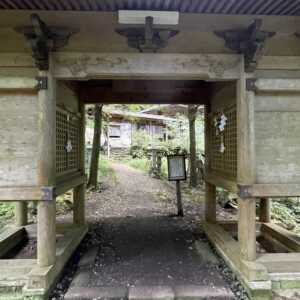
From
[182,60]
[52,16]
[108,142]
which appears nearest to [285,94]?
[182,60]

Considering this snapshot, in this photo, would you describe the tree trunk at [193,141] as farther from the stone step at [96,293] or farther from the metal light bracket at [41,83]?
the stone step at [96,293]

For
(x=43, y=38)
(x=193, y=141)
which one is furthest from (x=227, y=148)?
(x=193, y=141)

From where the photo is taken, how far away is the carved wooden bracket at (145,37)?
2.80 m

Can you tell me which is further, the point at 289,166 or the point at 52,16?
the point at 289,166

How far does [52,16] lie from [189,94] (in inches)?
107

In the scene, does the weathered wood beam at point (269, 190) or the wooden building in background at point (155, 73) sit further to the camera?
the weathered wood beam at point (269, 190)

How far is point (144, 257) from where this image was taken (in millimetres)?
3662

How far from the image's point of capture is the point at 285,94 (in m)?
2.99

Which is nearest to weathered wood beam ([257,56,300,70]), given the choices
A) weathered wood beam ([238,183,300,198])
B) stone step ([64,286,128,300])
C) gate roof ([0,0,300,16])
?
gate roof ([0,0,300,16])

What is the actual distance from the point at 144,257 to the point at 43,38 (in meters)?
2.98

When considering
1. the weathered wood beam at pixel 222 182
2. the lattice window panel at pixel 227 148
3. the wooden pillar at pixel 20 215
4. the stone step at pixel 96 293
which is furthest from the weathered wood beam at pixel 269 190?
the wooden pillar at pixel 20 215

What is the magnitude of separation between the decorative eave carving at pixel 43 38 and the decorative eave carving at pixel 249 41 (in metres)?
1.68

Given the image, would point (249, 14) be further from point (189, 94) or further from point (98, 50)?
point (189, 94)

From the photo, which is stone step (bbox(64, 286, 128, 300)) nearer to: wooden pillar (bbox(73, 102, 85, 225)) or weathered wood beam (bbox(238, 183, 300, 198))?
weathered wood beam (bbox(238, 183, 300, 198))
